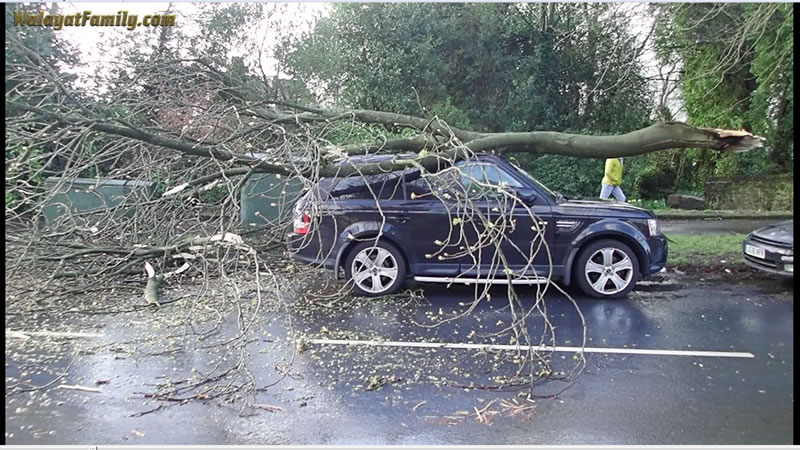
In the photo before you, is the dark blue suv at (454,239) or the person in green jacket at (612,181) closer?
the dark blue suv at (454,239)

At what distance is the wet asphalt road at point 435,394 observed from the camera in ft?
8.43

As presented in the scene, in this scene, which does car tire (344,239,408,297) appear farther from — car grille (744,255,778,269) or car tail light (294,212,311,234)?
car grille (744,255,778,269)

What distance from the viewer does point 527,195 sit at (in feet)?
15.2

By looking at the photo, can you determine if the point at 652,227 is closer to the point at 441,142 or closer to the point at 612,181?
the point at 612,181

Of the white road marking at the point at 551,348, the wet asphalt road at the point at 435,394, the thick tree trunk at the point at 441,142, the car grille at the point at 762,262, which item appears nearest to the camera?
the wet asphalt road at the point at 435,394

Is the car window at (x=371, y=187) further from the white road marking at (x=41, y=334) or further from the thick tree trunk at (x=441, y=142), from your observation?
the white road marking at (x=41, y=334)

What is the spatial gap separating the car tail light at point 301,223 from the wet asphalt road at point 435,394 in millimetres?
936

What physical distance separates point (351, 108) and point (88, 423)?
144 inches

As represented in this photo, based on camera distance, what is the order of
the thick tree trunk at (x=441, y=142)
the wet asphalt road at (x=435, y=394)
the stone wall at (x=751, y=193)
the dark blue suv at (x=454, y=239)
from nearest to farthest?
the wet asphalt road at (x=435, y=394) → the thick tree trunk at (x=441, y=142) → the dark blue suv at (x=454, y=239) → the stone wall at (x=751, y=193)

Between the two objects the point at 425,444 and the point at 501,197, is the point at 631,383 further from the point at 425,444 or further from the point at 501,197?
the point at 501,197

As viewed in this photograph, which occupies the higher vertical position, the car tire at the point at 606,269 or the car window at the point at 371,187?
the car window at the point at 371,187

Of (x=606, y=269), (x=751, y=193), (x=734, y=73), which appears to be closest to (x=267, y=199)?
(x=606, y=269)

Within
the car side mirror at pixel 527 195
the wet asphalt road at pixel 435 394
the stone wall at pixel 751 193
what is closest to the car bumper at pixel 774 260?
the wet asphalt road at pixel 435 394

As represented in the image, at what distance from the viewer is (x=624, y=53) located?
20.5 ft
